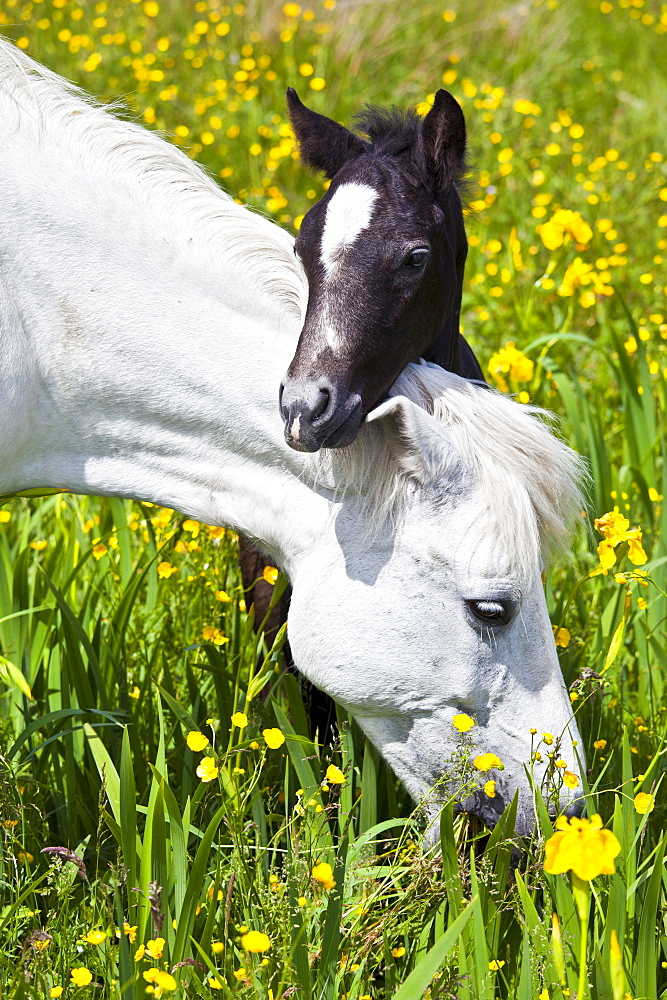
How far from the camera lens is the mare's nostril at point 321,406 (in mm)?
1741

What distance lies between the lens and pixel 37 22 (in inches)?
276

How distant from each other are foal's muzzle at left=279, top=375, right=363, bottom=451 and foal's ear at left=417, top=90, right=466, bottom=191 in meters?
0.71

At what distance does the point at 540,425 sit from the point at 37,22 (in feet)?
21.6

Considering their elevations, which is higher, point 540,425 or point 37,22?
point 37,22

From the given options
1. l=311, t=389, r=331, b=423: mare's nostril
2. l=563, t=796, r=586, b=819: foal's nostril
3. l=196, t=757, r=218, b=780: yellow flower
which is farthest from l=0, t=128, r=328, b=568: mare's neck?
l=563, t=796, r=586, b=819: foal's nostril

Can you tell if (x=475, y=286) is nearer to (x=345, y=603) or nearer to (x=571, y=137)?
(x=571, y=137)

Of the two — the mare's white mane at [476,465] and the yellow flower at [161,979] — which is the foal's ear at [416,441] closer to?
the mare's white mane at [476,465]

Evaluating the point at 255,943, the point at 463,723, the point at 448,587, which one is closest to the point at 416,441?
the point at 448,587

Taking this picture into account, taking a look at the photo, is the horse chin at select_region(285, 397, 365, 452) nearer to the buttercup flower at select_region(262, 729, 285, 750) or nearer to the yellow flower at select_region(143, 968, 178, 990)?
the buttercup flower at select_region(262, 729, 285, 750)

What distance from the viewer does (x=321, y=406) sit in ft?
5.72

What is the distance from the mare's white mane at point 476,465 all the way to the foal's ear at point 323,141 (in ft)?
→ 2.03

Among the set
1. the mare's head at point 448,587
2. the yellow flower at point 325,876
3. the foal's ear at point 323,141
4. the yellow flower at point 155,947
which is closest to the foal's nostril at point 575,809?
the mare's head at point 448,587

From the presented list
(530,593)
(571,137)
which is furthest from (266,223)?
(571,137)

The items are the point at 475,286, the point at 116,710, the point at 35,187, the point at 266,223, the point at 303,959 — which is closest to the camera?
the point at 303,959
